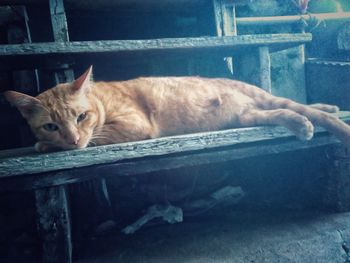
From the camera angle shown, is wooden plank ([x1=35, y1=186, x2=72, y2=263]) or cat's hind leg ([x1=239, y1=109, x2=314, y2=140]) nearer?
wooden plank ([x1=35, y1=186, x2=72, y2=263])

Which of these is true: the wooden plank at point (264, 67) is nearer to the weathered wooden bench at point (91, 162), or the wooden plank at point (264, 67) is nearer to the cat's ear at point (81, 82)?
the weathered wooden bench at point (91, 162)

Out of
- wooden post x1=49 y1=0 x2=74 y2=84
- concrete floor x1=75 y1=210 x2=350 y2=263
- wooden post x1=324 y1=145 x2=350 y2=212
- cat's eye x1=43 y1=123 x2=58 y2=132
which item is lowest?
concrete floor x1=75 y1=210 x2=350 y2=263

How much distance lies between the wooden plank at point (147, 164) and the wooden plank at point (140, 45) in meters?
0.78

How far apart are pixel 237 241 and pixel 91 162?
3.81ft

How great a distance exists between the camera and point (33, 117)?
1688 millimetres

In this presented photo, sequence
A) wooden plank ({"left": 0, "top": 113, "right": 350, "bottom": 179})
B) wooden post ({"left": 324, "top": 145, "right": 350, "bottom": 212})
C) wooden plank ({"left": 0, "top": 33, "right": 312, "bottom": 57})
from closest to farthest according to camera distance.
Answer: wooden plank ({"left": 0, "top": 113, "right": 350, "bottom": 179})
wooden plank ({"left": 0, "top": 33, "right": 312, "bottom": 57})
wooden post ({"left": 324, "top": 145, "right": 350, "bottom": 212})

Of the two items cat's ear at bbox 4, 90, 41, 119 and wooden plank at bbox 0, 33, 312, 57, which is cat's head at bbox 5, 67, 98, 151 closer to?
cat's ear at bbox 4, 90, 41, 119

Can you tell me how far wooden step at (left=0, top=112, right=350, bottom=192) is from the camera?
1.51 m

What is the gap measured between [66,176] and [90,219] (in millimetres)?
897

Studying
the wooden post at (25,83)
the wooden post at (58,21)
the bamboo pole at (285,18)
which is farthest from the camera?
the bamboo pole at (285,18)

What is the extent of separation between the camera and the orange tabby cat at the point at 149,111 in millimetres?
1657

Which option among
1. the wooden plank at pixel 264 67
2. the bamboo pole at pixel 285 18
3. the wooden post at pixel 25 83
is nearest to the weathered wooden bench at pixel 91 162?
the wooden plank at pixel 264 67

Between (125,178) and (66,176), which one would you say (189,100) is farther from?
(66,176)

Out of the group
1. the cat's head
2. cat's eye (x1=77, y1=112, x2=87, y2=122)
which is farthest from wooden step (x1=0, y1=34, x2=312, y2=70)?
cat's eye (x1=77, y1=112, x2=87, y2=122)
